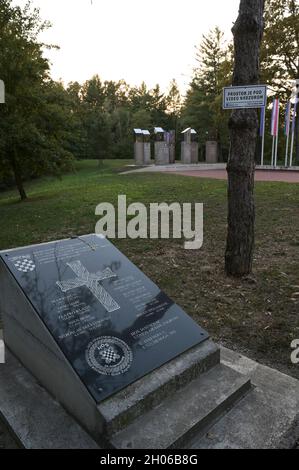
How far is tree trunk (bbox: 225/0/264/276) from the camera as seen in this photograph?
14.5 feet

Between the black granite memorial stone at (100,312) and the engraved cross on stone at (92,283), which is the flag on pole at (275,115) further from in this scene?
the engraved cross on stone at (92,283)

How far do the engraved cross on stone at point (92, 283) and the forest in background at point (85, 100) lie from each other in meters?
10.2

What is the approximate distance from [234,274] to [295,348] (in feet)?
5.32

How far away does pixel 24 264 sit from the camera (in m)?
2.88

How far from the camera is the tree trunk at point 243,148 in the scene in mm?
4430

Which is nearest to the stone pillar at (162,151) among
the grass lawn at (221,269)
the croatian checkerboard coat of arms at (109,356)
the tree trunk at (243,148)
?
the grass lawn at (221,269)

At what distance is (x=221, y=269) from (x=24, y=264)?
325cm

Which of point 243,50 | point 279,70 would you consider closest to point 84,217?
point 243,50

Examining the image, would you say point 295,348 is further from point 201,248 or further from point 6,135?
point 6,135

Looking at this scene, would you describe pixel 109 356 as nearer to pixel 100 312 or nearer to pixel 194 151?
pixel 100 312

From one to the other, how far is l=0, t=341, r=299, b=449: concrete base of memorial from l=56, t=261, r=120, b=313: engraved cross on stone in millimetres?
643

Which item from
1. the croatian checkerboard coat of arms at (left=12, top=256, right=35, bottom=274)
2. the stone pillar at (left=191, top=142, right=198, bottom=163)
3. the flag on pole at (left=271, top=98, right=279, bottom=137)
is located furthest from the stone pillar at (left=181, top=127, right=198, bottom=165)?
the croatian checkerboard coat of arms at (left=12, top=256, right=35, bottom=274)

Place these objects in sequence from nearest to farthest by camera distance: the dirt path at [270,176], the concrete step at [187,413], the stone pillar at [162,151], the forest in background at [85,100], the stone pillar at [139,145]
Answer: the concrete step at [187,413], the forest in background at [85,100], the dirt path at [270,176], the stone pillar at [162,151], the stone pillar at [139,145]
